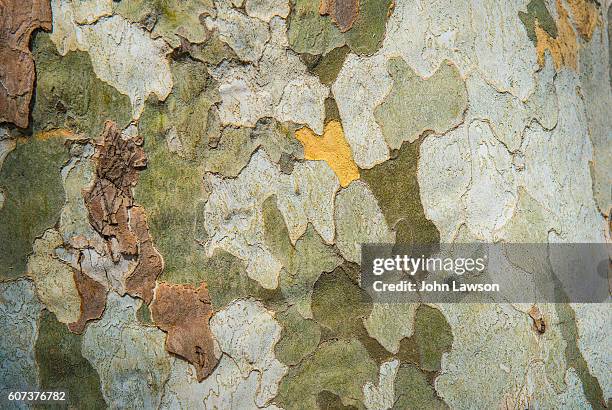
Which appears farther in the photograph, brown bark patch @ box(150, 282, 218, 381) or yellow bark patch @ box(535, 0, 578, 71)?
yellow bark patch @ box(535, 0, 578, 71)

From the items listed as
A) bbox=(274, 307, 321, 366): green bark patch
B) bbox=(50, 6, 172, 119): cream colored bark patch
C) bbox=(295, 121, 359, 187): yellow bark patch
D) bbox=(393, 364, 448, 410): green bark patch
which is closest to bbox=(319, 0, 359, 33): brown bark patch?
bbox=(295, 121, 359, 187): yellow bark patch

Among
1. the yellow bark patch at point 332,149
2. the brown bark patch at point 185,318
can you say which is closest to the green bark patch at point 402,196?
the yellow bark patch at point 332,149

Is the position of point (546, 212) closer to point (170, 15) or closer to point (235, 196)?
point (235, 196)

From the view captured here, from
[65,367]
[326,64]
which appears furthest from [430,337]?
[65,367]

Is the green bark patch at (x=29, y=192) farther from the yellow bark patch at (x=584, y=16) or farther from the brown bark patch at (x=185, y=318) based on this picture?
the yellow bark patch at (x=584, y=16)

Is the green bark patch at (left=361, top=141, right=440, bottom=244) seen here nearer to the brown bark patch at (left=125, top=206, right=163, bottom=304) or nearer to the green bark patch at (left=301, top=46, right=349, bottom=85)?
the green bark patch at (left=301, top=46, right=349, bottom=85)

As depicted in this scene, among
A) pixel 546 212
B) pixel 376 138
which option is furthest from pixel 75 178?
pixel 546 212

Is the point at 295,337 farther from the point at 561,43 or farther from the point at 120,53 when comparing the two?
the point at 561,43
